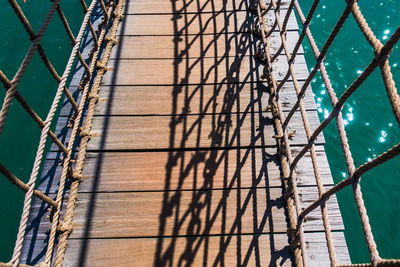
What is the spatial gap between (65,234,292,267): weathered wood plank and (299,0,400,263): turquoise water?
5.99 ft

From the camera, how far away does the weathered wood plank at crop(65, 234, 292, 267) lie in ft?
6.19

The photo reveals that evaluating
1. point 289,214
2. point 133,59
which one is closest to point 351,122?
point 289,214

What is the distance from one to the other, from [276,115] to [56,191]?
199 cm

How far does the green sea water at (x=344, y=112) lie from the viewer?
3.25 metres

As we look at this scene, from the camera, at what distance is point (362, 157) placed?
365cm

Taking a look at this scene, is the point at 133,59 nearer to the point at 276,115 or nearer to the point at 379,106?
the point at 276,115

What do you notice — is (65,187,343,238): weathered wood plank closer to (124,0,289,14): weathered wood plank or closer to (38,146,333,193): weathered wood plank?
(38,146,333,193): weathered wood plank

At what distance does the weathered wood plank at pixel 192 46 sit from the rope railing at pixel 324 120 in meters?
0.18

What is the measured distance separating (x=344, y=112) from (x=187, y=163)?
2.91m

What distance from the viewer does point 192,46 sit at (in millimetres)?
2963

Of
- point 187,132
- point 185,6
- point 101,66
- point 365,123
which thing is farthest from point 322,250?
point 185,6

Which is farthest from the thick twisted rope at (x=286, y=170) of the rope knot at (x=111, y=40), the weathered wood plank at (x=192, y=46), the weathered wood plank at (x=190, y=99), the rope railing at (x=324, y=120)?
the rope knot at (x=111, y=40)

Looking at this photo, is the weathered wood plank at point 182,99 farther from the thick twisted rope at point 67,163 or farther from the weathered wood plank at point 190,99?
the thick twisted rope at point 67,163

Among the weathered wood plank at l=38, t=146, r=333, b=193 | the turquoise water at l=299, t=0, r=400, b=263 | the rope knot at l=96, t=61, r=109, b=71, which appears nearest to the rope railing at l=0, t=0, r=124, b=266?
the rope knot at l=96, t=61, r=109, b=71
